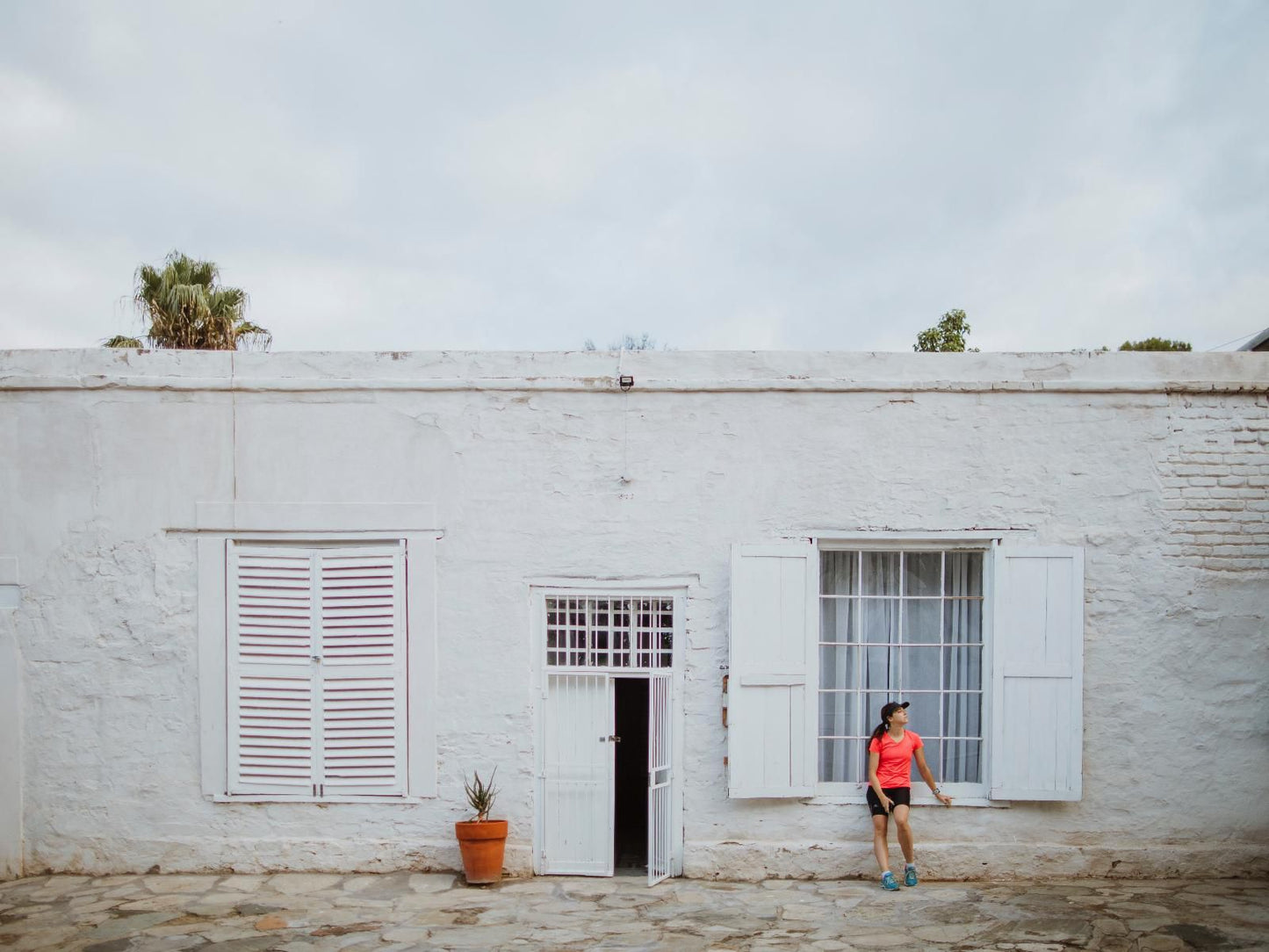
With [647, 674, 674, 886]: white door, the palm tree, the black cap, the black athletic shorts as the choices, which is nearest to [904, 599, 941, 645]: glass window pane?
the black cap

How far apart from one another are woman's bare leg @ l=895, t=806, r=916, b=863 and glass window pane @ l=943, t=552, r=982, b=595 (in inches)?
60.1

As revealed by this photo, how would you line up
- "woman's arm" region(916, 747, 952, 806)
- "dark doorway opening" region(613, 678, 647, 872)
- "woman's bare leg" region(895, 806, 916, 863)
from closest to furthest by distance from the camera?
"woman's bare leg" region(895, 806, 916, 863), "woman's arm" region(916, 747, 952, 806), "dark doorway opening" region(613, 678, 647, 872)

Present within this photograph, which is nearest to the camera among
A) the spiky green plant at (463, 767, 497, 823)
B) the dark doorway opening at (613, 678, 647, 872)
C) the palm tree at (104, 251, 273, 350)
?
the spiky green plant at (463, 767, 497, 823)

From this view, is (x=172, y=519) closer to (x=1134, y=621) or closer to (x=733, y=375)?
(x=733, y=375)

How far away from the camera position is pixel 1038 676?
267 inches

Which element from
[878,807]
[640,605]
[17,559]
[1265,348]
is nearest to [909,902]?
[878,807]

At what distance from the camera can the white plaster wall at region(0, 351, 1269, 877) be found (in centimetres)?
688

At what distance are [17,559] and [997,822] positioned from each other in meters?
7.01

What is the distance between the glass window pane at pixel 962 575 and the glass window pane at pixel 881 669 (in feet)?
1.96

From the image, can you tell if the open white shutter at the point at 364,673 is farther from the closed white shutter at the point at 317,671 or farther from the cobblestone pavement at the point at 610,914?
the cobblestone pavement at the point at 610,914

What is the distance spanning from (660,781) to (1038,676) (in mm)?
2651

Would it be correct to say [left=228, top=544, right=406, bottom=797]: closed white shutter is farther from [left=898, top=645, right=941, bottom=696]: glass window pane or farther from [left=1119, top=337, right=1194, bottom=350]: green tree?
[left=1119, top=337, right=1194, bottom=350]: green tree

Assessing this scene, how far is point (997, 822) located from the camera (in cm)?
687

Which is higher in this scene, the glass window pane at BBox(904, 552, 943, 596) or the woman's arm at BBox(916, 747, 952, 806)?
the glass window pane at BBox(904, 552, 943, 596)
